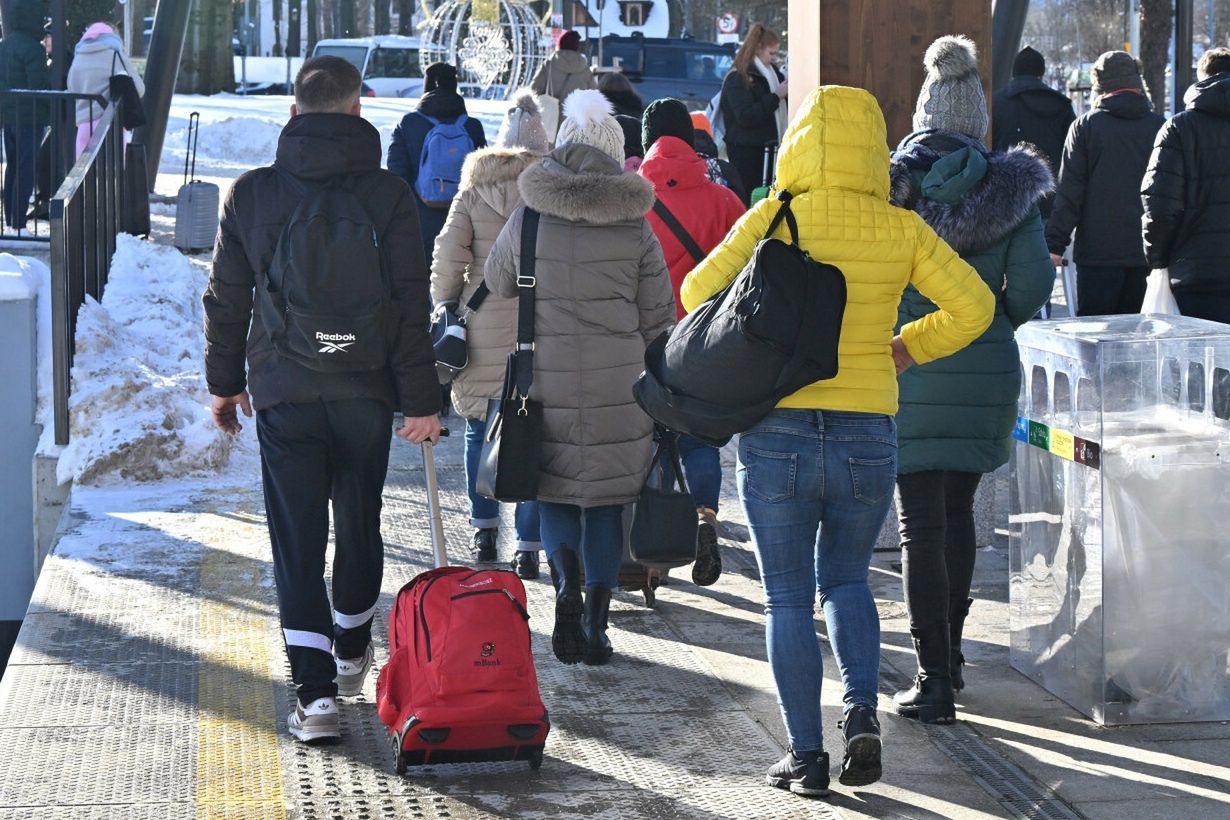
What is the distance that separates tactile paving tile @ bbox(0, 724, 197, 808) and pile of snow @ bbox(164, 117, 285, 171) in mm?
21164

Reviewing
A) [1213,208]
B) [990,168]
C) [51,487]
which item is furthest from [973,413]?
[51,487]

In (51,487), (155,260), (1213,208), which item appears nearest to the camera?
(1213,208)

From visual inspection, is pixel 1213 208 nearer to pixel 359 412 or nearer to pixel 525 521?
pixel 525 521

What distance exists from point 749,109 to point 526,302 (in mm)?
8060

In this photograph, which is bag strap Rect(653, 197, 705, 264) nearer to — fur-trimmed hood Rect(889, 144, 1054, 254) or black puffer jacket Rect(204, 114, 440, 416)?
fur-trimmed hood Rect(889, 144, 1054, 254)

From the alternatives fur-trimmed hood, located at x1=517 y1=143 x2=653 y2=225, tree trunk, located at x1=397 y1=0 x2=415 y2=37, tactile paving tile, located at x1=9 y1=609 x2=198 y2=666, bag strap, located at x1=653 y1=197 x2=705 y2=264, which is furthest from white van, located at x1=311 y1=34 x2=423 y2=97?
fur-trimmed hood, located at x1=517 y1=143 x2=653 y2=225

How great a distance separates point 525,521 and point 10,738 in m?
2.32

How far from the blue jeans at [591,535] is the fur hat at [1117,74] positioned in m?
3.94

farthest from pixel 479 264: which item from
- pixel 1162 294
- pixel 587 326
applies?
pixel 1162 294

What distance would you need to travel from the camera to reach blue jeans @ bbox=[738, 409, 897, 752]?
14.1ft

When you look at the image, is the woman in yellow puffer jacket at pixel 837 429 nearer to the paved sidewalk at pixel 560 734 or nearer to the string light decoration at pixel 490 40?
the paved sidewalk at pixel 560 734

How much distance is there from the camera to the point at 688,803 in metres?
4.41

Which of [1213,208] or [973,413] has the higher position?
[1213,208]

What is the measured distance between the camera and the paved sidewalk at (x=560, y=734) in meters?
4.39
